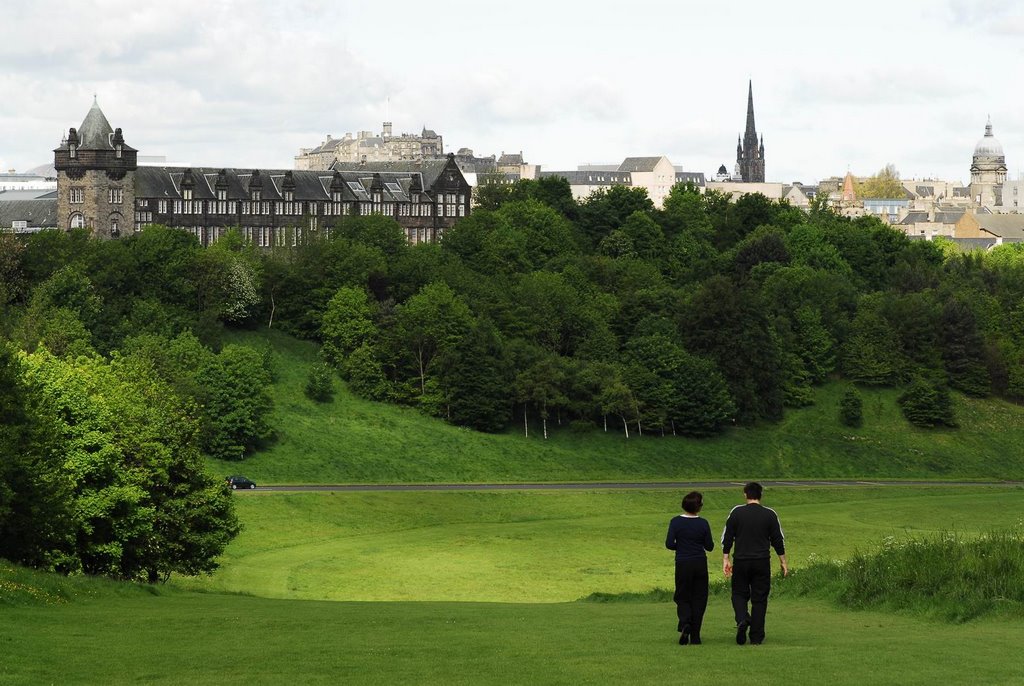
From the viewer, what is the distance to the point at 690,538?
899 inches

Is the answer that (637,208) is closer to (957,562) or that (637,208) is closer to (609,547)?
(609,547)

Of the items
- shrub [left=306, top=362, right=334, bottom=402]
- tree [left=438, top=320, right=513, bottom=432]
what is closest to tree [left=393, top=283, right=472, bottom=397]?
tree [left=438, top=320, right=513, bottom=432]

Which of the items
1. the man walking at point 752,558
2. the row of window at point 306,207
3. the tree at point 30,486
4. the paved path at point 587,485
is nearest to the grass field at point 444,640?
the man walking at point 752,558

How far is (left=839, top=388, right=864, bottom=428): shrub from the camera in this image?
389 ft

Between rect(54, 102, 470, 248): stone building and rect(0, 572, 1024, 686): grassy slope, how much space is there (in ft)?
395

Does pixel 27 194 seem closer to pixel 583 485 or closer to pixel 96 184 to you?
pixel 96 184

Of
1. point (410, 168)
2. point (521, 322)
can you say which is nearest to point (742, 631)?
point (521, 322)

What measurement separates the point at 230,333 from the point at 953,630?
97.4 metres

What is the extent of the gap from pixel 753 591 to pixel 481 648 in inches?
158

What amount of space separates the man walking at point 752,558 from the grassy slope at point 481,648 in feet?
1.47

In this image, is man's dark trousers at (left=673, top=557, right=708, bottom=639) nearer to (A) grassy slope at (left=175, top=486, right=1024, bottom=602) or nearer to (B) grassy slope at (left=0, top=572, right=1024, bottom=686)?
(B) grassy slope at (left=0, top=572, right=1024, bottom=686)

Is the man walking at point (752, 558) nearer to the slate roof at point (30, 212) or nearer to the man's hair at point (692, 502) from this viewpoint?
the man's hair at point (692, 502)

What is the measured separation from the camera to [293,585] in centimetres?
5694

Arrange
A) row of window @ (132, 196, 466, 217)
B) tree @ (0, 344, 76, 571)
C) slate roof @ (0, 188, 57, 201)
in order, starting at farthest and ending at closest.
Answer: slate roof @ (0, 188, 57, 201) < row of window @ (132, 196, 466, 217) < tree @ (0, 344, 76, 571)
